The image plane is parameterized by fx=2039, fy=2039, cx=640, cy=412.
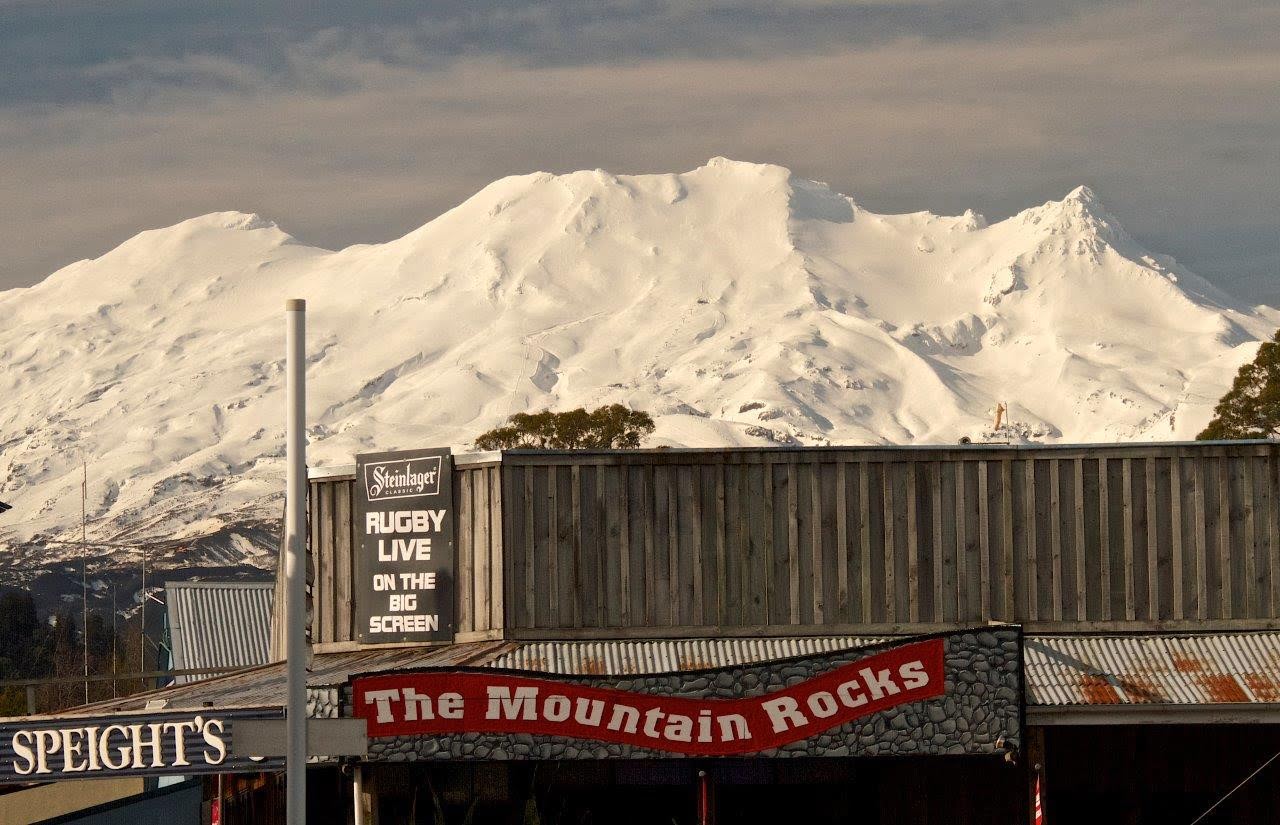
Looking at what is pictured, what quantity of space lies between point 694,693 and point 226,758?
5.16 meters

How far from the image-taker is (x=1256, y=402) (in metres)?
92.7

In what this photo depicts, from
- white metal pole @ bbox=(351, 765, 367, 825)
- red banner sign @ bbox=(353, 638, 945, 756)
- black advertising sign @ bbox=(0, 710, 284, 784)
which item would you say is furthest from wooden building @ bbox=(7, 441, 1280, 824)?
black advertising sign @ bbox=(0, 710, 284, 784)

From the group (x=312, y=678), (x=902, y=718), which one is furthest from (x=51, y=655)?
(x=902, y=718)

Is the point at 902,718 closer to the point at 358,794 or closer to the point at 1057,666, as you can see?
the point at 1057,666

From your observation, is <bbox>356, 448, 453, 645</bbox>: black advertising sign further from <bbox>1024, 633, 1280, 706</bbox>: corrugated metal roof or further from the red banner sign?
<bbox>1024, 633, 1280, 706</bbox>: corrugated metal roof

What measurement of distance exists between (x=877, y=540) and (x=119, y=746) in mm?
9803

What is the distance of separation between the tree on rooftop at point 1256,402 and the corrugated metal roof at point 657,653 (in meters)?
68.8

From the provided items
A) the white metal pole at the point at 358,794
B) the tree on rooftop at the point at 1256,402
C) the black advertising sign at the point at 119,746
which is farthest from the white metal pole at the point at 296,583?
the tree on rooftop at the point at 1256,402

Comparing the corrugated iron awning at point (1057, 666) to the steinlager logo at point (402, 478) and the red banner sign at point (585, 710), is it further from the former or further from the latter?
the steinlager logo at point (402, 478)

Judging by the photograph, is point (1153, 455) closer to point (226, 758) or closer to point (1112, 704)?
point (1112, 704)

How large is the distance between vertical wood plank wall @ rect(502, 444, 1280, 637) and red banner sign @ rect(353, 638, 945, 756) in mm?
3429

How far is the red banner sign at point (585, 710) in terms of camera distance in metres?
22.6

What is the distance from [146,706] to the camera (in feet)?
76.1

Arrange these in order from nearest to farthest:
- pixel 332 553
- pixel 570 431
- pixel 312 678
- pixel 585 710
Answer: pixel 585 710
pixel 312 678
pixel 332 553
pixel 570 431
